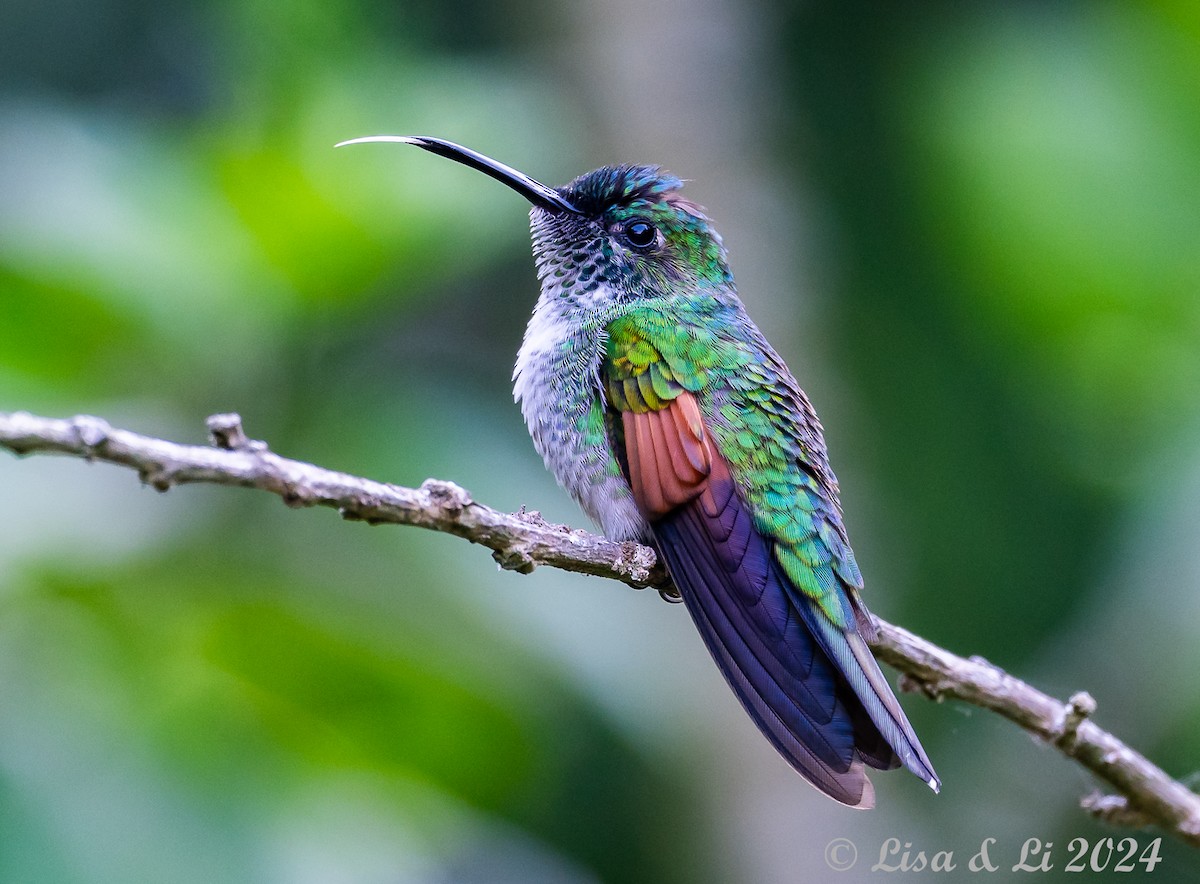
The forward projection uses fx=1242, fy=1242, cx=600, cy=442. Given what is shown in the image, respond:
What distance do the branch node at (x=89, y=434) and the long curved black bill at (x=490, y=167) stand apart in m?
1.85

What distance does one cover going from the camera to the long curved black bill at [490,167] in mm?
3643

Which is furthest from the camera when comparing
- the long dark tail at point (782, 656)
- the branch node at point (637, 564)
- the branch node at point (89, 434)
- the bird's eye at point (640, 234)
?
the bird's eye at point (640, 234)

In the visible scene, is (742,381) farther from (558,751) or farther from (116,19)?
(116,19)

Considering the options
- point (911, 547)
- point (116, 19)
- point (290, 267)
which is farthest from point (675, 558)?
point (116, 19)

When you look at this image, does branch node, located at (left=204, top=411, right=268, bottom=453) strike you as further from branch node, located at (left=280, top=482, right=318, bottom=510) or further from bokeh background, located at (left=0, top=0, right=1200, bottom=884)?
bokeh background, located at (left=0, top=0, right=1200, bottom=884)

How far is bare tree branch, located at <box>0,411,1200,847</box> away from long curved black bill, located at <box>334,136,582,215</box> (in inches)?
53.4

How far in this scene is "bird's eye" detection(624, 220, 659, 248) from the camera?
3.95 metres

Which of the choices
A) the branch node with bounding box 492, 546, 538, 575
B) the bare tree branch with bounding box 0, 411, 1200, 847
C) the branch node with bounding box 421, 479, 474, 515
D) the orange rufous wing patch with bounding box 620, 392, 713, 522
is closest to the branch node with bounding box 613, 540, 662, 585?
the bare tree branch with bounding box 0, 411, 1200, 847

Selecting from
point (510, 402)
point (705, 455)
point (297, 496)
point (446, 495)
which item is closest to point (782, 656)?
point (705, 455)

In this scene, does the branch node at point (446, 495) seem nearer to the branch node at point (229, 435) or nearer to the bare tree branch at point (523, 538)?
the bare tree branch at point (523, 538)

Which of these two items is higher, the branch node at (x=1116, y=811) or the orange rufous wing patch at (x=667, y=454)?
the orange rufous wing patch at (x=667, y=454)

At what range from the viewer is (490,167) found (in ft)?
12.3

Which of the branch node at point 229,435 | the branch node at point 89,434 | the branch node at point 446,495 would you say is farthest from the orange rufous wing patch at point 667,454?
the branch node at point 89,434

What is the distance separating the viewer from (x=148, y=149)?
174 inches
